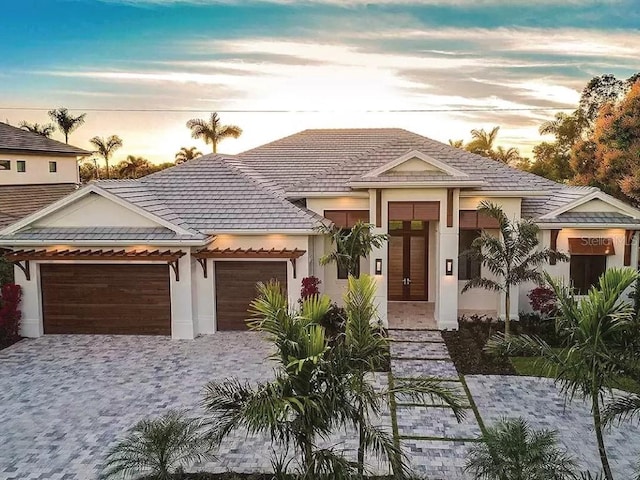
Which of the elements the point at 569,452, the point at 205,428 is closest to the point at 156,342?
the point at 205,428

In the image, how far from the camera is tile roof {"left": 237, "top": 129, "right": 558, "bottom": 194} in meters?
17.6

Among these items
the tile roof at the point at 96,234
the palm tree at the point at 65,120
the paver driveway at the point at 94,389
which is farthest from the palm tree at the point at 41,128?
the paver driveway at the point at 94,389

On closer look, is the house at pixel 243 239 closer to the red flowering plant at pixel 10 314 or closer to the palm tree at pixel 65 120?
the red flowering plant at pixel 10 314

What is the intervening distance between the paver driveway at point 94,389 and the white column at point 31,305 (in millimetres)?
530

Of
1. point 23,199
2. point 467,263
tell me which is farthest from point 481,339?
point 23,199

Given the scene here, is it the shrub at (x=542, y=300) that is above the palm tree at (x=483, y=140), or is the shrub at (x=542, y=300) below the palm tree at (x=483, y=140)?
below

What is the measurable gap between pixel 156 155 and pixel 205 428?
47.5 meters

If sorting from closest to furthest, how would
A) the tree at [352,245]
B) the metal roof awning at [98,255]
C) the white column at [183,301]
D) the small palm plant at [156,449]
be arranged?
the small palm plant at [156,449], the tree at [352,245], the metal roof awning at [98,255], the white column at [183,301]

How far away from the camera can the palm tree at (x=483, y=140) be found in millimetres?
44000

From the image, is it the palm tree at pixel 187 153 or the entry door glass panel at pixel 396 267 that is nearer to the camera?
the entry door glass panel at pixel 396 267

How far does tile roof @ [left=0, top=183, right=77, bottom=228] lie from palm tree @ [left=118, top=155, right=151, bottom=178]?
2037cm

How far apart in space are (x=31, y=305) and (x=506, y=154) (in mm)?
38266

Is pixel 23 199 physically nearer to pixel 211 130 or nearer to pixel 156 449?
pixel 211 130

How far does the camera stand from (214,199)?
17.9m
